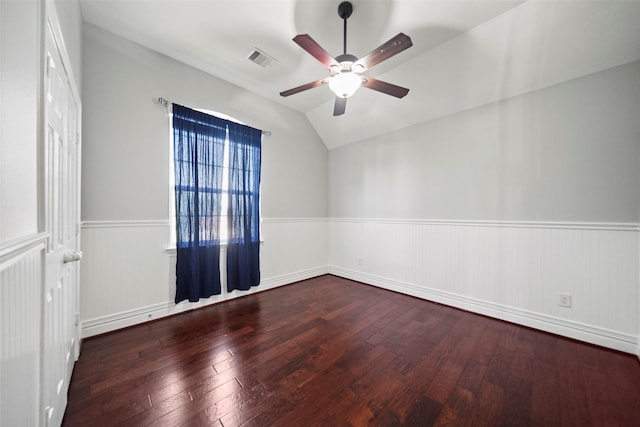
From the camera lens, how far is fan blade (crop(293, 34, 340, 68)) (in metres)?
1.59

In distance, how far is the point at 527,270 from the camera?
2.41 meters

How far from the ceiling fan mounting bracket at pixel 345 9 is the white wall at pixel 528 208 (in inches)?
69.0

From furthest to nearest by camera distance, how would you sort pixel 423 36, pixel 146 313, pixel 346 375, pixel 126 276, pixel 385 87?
pixel 146 313, pixel 126 276, pixel 423 36, pixel 385 87, pixel 346 375

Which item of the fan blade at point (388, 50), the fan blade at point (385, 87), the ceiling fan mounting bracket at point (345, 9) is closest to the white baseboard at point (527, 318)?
the fan blade at point (385, 87)

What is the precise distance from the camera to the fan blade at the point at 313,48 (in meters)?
1.59

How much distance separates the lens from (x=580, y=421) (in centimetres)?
133

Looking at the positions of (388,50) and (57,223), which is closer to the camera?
(57,223)

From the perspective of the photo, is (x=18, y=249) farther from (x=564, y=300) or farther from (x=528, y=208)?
(x=564, y=300)

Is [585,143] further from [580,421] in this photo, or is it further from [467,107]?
[580,421]

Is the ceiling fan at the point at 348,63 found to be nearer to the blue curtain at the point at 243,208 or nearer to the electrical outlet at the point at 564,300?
the blue curtain at the point at 243,208

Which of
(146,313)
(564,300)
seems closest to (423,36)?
(564,300)

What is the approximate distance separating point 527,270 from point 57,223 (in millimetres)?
3712

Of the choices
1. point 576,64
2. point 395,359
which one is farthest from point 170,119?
point 576,64

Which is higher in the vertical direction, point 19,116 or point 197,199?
point 19,116
